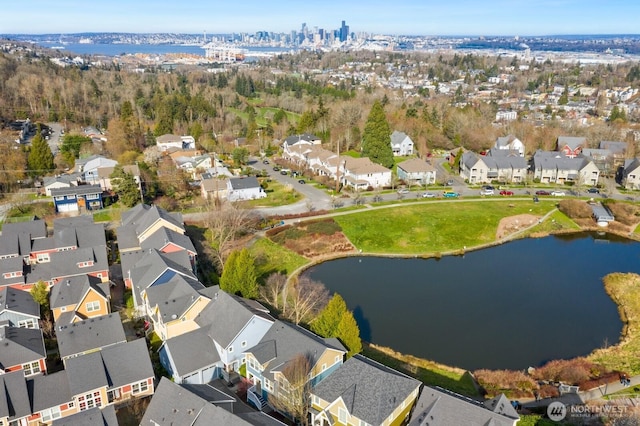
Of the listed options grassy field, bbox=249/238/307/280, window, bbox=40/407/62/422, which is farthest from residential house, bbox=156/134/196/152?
window, bbox=40/407/62/422

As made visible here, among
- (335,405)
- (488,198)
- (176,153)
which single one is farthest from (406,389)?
(176,153)

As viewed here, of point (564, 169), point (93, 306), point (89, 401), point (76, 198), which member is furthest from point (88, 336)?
point (564, 169)

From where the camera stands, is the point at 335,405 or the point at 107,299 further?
the point at 107,299

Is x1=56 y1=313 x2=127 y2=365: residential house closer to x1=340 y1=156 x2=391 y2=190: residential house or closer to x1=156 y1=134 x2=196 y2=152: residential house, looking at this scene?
x1=340 y1=156 x2=391 y2=190: residential house

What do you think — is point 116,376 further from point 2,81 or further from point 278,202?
point 2,81

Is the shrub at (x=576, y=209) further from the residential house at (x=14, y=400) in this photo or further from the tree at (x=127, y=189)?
the residential house at (x=14, y=400)
